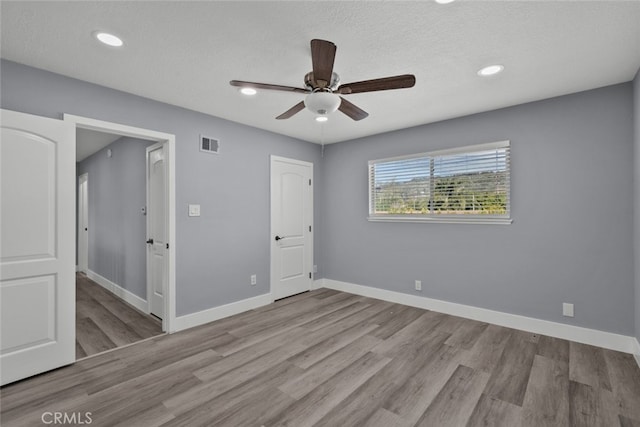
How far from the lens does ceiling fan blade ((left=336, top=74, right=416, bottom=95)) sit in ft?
6.57

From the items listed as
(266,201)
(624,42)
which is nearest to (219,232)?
(266,201)

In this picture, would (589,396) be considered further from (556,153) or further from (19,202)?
(19,202)

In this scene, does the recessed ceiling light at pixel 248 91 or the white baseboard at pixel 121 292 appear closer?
the recessed ceiling light at pixel 248 91

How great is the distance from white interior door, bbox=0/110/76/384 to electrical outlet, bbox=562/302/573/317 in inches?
185

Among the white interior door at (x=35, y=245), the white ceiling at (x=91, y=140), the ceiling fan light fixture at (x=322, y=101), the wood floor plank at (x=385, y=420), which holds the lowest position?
the wood floor plank at (x=385, y=420)

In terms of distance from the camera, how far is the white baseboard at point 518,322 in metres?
2.82

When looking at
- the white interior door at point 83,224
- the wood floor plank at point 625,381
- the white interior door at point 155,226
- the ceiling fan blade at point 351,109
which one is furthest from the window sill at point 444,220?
the white interior door at point 83,224

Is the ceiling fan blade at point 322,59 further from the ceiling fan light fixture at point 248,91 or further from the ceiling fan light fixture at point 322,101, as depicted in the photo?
the ceiling fan light fixture at point 248,91

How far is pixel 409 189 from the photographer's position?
4.28 metres

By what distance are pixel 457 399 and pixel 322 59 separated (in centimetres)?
250

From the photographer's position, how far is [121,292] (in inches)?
182

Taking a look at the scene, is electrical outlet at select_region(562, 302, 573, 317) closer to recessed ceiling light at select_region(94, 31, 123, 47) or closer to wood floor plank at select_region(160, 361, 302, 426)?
wood floor plank at select_region(160, 361, 302, 426)

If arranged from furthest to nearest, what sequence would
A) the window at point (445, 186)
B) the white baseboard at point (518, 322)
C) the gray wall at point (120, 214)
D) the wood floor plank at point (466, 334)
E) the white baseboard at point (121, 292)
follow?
the gray wall at point (120, 214) < the white baseboard at point (121, 292) < the window at point (445, 186) < the wood floor plank at point (466, 334) < the white baseboard at point (518, 322)

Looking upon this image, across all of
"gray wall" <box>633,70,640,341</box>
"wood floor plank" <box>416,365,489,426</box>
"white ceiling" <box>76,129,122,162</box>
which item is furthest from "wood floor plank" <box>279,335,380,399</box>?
"white ceiling" <box>76,129,122,162</box>
